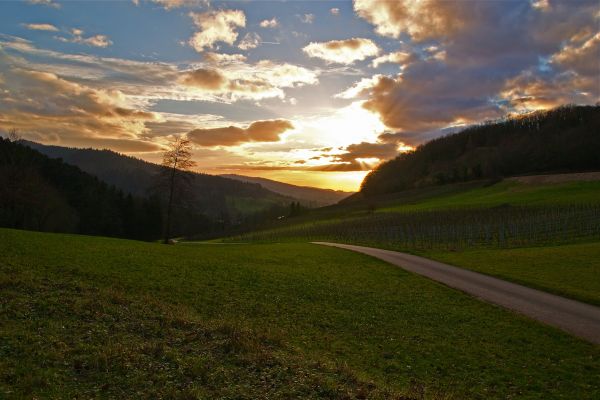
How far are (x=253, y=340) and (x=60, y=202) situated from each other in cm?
7036

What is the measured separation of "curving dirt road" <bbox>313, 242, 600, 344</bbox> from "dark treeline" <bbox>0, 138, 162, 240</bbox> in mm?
51904

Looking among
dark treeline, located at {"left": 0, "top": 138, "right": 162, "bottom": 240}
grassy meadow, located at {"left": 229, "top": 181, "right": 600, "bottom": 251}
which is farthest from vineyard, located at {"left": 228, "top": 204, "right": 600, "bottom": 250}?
dark treeline, located at {"left": 0, "top": 138, "right": 162, "bottom": 240}

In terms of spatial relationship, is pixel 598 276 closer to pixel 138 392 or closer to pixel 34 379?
pixel 138 392

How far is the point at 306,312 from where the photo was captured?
17469 millimetres

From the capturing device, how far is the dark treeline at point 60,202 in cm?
5516

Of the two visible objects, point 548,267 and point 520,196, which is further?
point 520,196

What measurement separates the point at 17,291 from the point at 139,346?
21.7 ft

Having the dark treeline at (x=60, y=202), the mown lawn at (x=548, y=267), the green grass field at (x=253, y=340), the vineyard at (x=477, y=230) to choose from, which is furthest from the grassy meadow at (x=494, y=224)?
the dark treeline at (x=60, y=202)

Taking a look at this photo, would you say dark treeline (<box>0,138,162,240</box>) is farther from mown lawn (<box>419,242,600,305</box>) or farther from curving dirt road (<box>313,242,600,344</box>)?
mown lawn (<box>419,242,600,305</box>)

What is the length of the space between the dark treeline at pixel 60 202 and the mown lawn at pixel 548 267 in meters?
52.1

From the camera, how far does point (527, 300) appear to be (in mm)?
20297

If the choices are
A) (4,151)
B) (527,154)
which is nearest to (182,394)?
(4,151)

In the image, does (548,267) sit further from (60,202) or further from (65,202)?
(65,202)

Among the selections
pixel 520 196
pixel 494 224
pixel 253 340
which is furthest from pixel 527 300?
pixel 520 196
